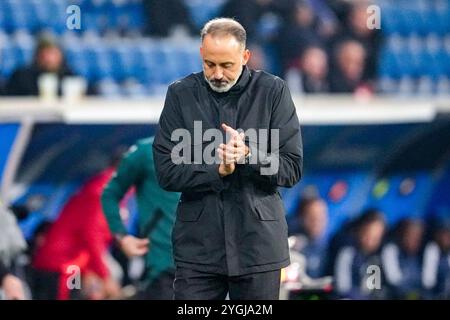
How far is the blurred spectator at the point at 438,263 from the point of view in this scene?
8.77 m

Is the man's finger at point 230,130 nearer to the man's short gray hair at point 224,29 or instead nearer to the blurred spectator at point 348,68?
the man's short gray hair at point 224,29

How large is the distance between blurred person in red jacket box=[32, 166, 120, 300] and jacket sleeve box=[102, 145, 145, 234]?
1877 millimetres

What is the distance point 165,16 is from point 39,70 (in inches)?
38.9

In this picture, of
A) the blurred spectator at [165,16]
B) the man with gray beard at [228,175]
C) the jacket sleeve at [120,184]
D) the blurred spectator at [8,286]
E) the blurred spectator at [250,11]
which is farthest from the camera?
the blurred spectator at [250,11]

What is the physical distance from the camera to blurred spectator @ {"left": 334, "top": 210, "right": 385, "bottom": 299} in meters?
8.53

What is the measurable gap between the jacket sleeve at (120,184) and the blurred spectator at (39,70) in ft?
6.79

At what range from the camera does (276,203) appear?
14.3ft

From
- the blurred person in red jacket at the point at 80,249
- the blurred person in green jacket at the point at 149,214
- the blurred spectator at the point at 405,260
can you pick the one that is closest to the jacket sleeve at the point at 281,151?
the blurred person in green jacket at the point at 149,214

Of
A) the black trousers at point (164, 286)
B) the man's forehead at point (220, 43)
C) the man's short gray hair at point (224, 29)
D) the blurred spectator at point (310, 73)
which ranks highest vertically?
the man's short gray hair at point (224, 29)

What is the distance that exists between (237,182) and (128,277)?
406 cm

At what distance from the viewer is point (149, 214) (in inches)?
236

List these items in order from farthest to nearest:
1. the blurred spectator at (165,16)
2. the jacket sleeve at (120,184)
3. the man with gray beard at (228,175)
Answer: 1. the blurred spectator at (165,16)
2. the jacket sleeve at (120,184)
3. the man with gray beard at (228,175)
